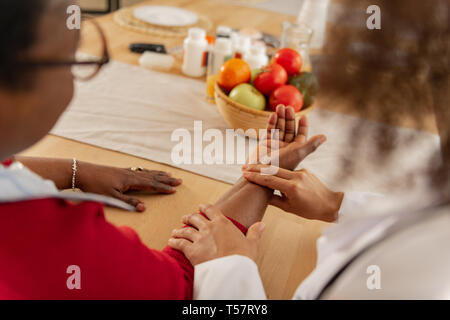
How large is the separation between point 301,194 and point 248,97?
328 millimetres

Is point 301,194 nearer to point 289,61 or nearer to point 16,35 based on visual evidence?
point 289,61

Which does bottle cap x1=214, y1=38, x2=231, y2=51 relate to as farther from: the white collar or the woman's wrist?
the white collar

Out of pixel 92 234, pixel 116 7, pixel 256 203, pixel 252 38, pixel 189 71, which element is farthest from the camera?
pixel 116 7

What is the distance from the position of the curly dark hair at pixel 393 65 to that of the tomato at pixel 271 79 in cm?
54

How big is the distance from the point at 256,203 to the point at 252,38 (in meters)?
0.92

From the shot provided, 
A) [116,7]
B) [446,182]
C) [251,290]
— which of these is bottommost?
[251,290]

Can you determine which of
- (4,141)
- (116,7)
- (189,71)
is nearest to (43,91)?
(4,141)

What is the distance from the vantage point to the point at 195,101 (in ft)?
4.33

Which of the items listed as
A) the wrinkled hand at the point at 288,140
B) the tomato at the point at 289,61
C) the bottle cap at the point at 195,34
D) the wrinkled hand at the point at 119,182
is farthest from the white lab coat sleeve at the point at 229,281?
the bottle cap at the point at 195,34

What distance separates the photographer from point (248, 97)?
1.10 m

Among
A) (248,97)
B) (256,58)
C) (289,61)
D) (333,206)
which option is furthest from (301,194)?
(256,58)

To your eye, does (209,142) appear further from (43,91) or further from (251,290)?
(43,91)

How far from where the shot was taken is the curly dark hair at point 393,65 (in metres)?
0.44

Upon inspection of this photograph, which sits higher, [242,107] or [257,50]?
[257,50]
